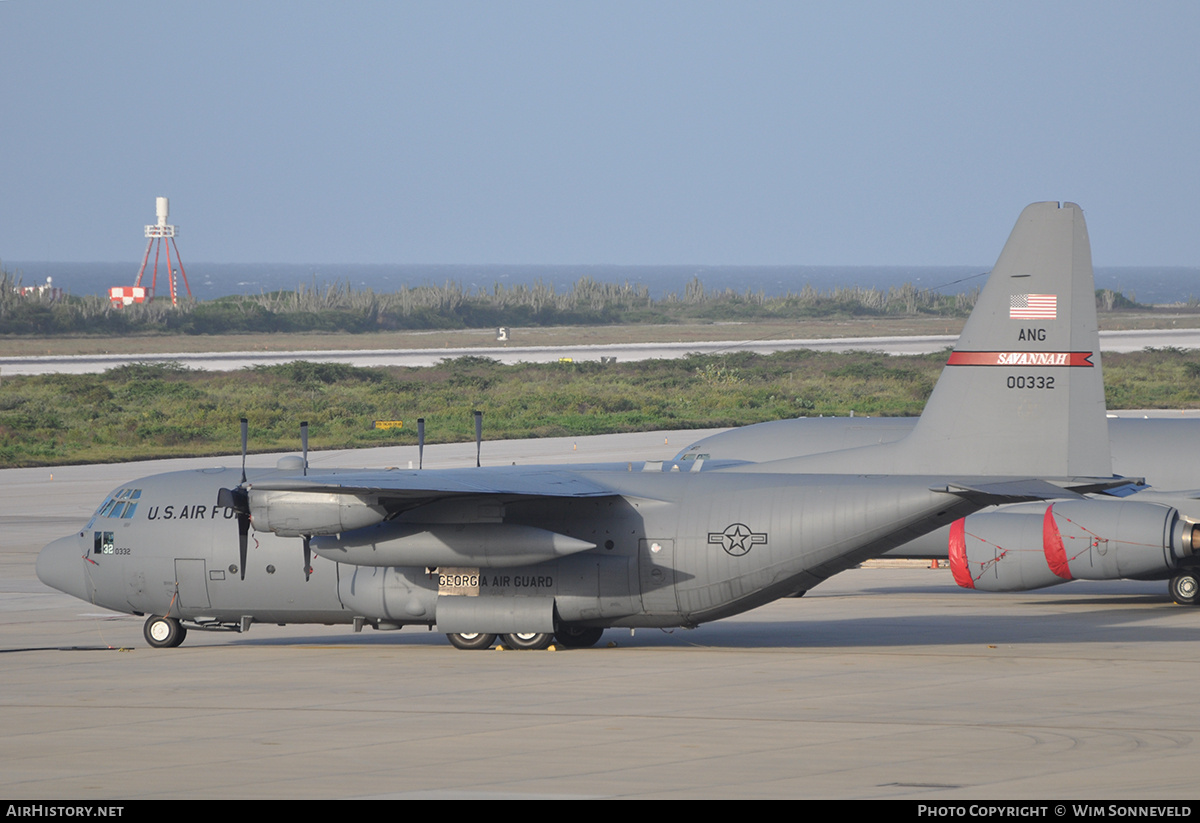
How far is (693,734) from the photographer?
15406mm

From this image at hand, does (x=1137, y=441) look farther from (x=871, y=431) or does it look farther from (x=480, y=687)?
(x=480, y=687)

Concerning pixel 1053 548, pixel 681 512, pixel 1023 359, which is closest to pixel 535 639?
pixel 681 512

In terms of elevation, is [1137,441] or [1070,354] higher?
[1070,354]

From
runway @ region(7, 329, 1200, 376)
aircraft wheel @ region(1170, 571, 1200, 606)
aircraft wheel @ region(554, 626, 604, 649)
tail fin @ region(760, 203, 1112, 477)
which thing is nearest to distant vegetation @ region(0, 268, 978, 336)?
runway @ region(7, 329, 1200, 376)

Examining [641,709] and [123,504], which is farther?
[123,504]

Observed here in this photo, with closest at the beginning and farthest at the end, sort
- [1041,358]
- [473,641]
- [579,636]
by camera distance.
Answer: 1. [1041,358]
2. [473,641]
3. [579,636]

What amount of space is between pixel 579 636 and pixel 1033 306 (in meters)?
9.09

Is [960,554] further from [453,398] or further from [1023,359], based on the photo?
[453,398]

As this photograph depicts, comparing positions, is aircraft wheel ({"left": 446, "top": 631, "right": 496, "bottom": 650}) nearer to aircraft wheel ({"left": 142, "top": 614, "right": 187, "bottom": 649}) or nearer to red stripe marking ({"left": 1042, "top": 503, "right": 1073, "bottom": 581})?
aircraft wheel ({"left": 142, "top": 614, "right": 187, "bottom": 649})

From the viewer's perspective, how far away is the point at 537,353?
9812 cm

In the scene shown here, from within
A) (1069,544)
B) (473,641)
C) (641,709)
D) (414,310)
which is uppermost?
(414,310)

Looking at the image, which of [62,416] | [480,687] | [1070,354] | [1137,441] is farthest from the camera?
[62,416]

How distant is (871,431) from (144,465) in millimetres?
30895
